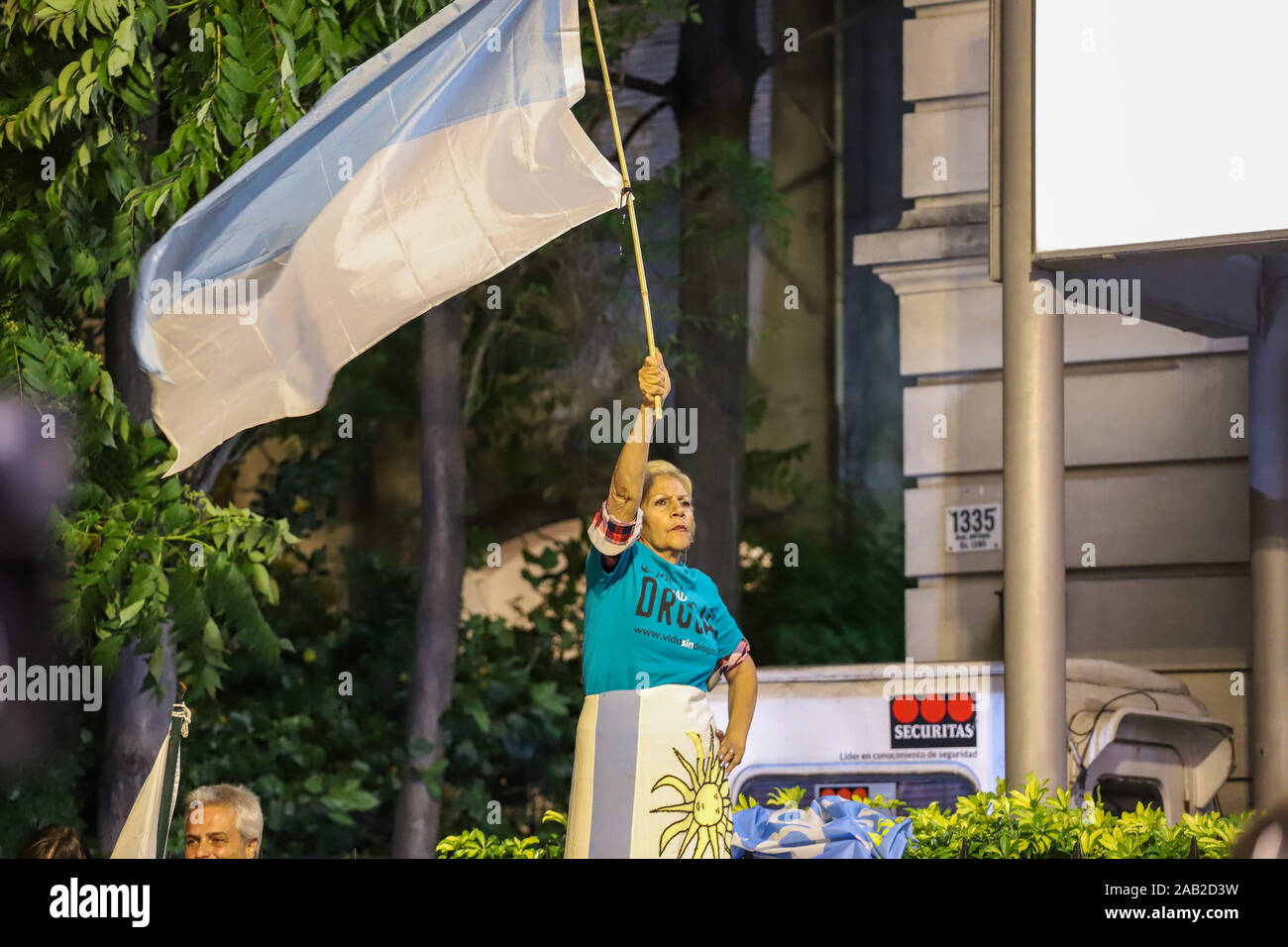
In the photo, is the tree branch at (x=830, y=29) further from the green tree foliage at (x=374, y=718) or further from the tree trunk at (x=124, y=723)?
the tree trunk at (x=124, y=723)

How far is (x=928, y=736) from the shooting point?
9648 millimetres

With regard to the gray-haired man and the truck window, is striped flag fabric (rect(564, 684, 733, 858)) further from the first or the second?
the truck window

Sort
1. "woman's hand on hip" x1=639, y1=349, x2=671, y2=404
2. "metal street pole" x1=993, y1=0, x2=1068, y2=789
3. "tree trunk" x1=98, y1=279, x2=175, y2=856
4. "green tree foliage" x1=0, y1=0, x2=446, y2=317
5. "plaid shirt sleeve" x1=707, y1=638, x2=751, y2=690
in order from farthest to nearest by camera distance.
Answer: "tree trunk" x1=98, y1=279, x2=175, y2=856 → "green tree foliage" x1=0, y1=0, x2=446, y2=317 → "metal street pole" x1=993, y1=0, x2=1068, y2=789 → "plaid shirt sleeve" x1=707, y1=638, x2=751, y2=690 → "woman's hand on hip" x1=639, y1=349, x2=671, y2=404

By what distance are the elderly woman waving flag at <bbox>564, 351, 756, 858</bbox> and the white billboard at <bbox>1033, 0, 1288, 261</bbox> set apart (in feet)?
11.1

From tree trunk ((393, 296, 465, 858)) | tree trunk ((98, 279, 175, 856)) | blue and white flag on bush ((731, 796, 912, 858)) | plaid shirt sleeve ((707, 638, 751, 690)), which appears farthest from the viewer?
tree trunk ((393, 296, 465, 858))

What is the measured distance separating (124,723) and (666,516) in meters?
7.54

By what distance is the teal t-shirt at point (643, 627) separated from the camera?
614 centimetres

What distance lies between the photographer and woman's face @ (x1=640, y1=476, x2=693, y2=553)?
6273mm

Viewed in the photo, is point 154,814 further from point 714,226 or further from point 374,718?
point 714,226

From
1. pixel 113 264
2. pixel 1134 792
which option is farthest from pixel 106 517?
pixel 1134 792

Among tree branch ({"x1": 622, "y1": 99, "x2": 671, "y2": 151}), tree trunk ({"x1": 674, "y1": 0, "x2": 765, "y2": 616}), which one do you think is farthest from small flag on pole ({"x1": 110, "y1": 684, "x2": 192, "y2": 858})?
tree branch ({"x1": 622, "y1": 99, "x2": 671, "y2": 151})

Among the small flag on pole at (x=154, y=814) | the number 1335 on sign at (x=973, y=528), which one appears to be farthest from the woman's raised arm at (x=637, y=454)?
the number 1335 on sign at (x=973, y=528)

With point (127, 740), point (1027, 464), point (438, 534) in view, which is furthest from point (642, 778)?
point (438, 534)

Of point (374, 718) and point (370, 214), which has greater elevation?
point (370, 214)
